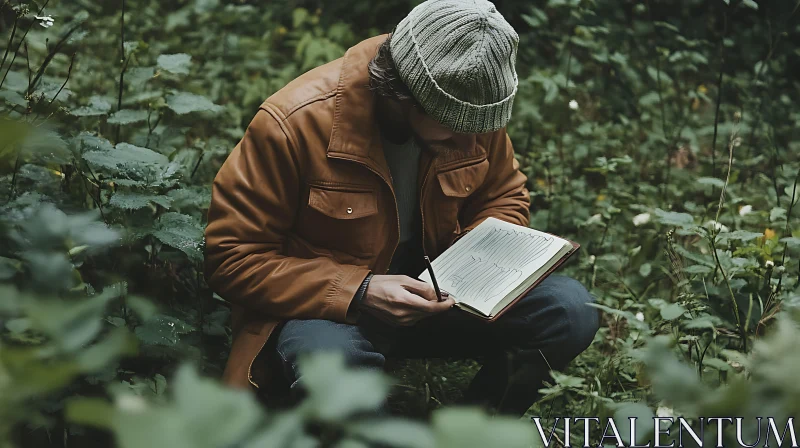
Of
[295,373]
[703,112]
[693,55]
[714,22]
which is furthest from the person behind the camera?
[714,22]

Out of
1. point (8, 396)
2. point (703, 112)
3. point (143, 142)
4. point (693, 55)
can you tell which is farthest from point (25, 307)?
point (703, 112)

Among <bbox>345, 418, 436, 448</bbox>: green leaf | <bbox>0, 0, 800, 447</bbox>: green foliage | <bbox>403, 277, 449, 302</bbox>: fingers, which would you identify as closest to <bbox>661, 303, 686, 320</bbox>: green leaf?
<bbox>0, 0, 800, 447</bbox>: green foliage

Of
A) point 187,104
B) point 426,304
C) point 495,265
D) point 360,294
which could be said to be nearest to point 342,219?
point 360,294

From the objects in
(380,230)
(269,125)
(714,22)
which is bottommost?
(714,22)

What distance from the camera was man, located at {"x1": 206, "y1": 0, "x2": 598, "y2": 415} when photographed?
1820 millimetres

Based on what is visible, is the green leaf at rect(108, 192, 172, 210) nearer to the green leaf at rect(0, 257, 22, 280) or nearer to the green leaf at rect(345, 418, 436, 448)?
the green leaf at rect(0, 257, 22, 280)

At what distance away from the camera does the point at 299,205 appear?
1.99m

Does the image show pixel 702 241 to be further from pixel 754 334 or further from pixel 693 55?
pixel 693 55

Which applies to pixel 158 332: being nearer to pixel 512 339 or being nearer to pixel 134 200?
pixel 134 200

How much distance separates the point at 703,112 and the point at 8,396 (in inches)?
166

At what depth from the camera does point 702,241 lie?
280 centimetres

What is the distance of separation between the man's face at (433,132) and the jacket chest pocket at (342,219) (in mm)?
204

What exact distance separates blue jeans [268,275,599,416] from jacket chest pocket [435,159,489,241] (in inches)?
10.2

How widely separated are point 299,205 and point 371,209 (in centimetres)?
19
